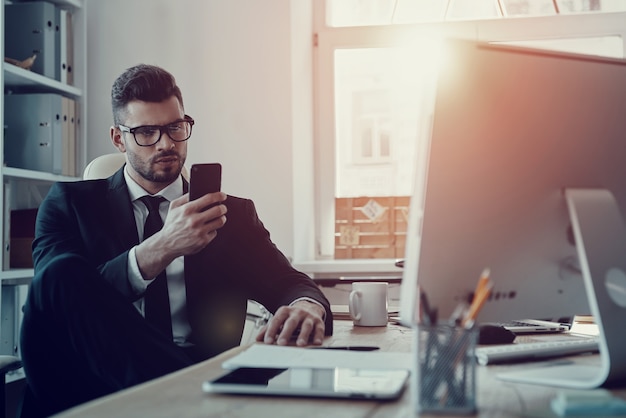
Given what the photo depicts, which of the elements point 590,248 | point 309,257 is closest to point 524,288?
point 590,248

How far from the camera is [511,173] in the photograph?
0.90 m

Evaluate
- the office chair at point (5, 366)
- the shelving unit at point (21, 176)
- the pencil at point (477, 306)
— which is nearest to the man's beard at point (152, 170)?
the office chair at point (5, 366)

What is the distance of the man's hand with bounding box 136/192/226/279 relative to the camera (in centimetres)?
157

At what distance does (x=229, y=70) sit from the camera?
115 inches

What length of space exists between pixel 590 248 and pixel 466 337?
28 centimetres

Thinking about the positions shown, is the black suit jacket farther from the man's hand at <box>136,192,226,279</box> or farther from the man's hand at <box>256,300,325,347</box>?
the man's hand at <box>256,300,325,347</box>

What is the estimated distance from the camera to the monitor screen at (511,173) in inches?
33.2

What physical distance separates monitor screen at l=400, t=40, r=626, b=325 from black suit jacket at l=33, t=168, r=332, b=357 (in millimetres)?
874

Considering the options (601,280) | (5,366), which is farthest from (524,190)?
(5,366)

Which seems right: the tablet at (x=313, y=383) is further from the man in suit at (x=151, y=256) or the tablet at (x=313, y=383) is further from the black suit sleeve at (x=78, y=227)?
the black suit sleeve at (x=78, y=227)

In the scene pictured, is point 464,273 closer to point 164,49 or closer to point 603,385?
point 603,385

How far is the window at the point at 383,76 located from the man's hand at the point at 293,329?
1.76 meters

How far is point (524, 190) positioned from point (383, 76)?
2.22 metres

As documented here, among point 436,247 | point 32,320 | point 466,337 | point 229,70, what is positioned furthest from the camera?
point 229,70
